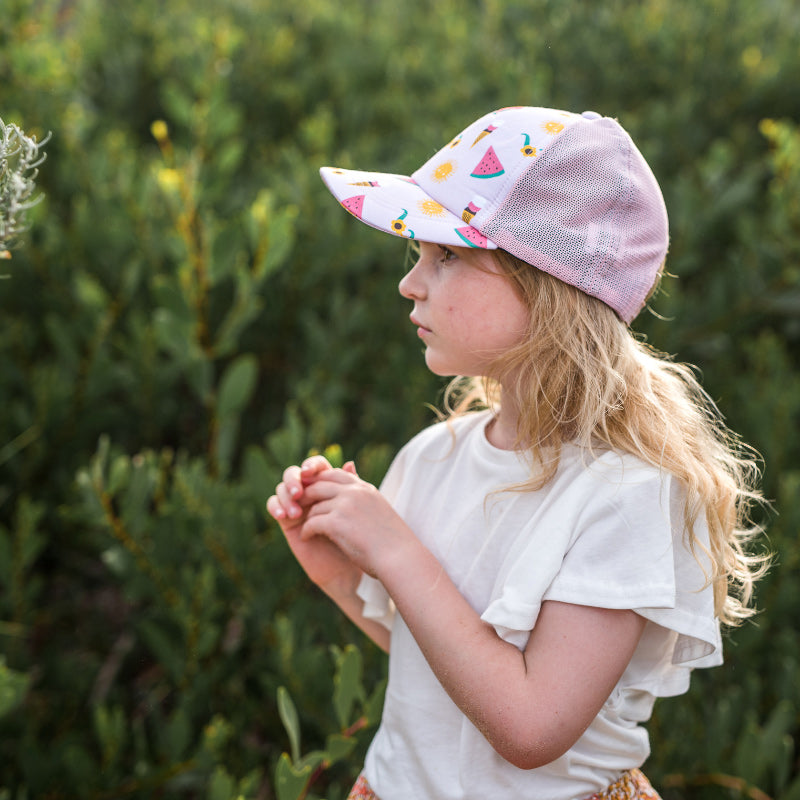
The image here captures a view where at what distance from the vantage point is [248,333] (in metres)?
2.56

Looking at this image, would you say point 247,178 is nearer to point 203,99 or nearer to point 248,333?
point 203,99

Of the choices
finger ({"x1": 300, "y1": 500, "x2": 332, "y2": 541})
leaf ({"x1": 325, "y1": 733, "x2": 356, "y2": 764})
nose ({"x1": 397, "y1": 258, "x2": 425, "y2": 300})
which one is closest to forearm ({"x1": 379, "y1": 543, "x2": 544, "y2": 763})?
finger ({"x1": 300, "y1": 500, "x2": 332, "y2": 541})

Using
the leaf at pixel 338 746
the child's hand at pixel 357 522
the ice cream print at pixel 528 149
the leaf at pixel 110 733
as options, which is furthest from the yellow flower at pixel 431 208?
the leaf at pixel 110 733

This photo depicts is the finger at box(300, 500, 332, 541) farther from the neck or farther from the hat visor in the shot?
the hat visor

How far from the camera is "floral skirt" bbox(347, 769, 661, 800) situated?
1.21 m

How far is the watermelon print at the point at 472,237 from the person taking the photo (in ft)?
3.69

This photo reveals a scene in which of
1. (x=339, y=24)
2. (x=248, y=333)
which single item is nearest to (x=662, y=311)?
(x=248, y=333)

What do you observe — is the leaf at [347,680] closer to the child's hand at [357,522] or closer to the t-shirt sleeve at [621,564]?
the child's hand at [357,522]

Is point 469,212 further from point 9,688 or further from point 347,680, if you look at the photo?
point 9,688

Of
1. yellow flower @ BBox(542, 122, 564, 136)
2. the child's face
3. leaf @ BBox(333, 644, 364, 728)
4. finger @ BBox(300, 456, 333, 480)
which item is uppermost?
yellow flower @ BBox(542, 122, 564, 136)

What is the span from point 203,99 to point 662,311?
1499 millimetres

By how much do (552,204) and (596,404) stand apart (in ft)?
0.86

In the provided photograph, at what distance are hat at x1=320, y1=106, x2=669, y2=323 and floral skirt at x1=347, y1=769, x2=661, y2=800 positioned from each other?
0.65 m

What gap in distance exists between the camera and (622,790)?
4.03 feet
